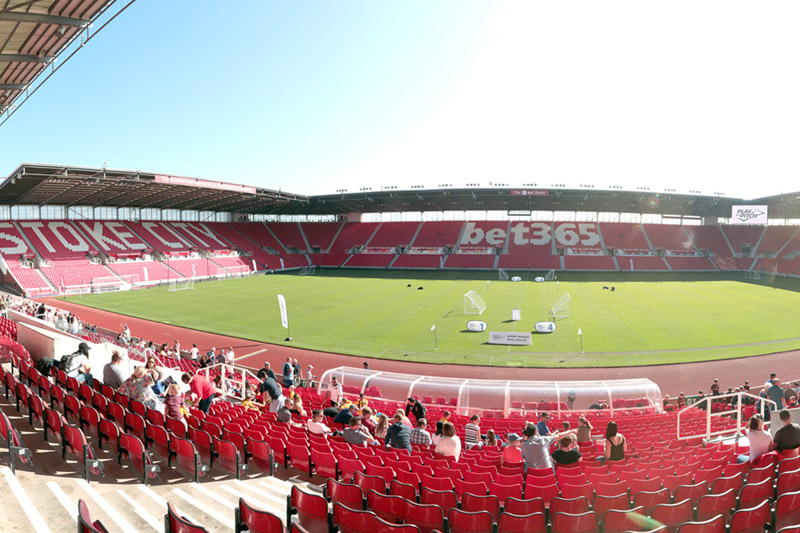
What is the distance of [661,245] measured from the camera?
228ft

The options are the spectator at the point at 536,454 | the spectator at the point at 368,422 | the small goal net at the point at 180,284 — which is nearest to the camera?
the spectator at the point at 536,454

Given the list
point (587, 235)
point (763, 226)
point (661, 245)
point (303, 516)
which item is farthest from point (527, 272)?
point (303, 516)

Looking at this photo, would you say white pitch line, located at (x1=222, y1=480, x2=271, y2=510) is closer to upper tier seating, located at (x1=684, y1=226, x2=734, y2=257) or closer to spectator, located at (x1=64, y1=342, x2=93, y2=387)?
spectator, located at (x1=64, y1=342, x2=93, y2=387)

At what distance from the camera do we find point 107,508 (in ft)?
Answer: 18.0

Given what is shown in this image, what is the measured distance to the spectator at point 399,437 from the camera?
25.7ft

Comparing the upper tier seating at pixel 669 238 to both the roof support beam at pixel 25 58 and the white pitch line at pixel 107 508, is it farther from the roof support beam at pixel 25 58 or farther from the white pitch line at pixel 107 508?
the white pitch line at pixel 107 508

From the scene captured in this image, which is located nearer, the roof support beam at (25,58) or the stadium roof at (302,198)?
the roof support beam at (25,58)

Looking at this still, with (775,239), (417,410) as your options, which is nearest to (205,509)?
(417,410)

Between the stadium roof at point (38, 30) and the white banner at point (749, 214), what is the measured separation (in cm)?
7567

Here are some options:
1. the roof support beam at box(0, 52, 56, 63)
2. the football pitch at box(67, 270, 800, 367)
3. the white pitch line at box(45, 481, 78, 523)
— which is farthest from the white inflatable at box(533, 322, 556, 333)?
the roof support beam at box(0, 52, 56, 63)

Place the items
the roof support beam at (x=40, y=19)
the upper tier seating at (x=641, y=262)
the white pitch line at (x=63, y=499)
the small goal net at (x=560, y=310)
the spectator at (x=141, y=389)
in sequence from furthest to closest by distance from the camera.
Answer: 1. the upper tier seating at (x=641, y=262)
2. the small goal net at (x=560, y=310)
3. the roof support beam at (x=40, y=19)
4. the spectator at (x=141, y=389)
5. the white pitch line at (x=63, y=499)

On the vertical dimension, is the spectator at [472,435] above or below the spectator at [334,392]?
above

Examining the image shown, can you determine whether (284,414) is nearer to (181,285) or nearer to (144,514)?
(144,514)

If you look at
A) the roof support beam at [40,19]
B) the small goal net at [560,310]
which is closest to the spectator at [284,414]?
the roof support beam at [40,19]
